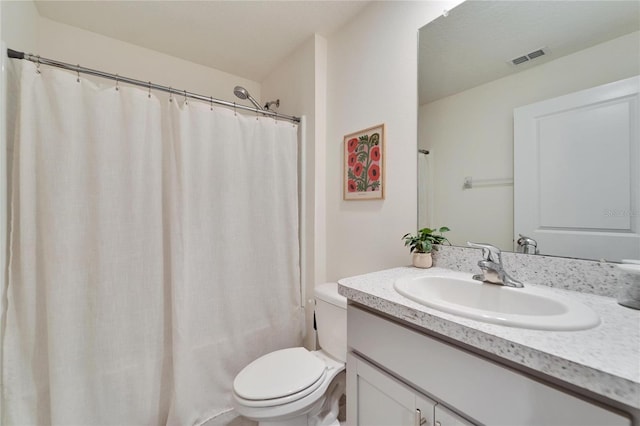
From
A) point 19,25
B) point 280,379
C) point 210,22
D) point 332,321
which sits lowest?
point 280,379

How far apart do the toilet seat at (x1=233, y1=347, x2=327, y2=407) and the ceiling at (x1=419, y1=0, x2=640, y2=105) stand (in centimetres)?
141

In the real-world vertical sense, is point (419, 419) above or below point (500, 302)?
below

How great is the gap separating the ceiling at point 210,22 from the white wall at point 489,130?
897 millimetres

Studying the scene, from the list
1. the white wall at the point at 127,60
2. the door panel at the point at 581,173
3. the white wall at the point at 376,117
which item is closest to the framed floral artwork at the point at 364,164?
the white wall at the point at 376,117

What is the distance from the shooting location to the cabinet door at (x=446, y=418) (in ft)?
1.91

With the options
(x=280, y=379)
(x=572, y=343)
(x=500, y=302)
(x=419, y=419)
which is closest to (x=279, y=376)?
(x=280, y=379)

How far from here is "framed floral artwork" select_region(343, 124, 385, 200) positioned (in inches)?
53.9

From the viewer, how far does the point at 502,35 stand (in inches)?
38.4

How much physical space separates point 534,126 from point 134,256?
1.83 meters

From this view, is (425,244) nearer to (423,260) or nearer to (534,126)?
(423,260)

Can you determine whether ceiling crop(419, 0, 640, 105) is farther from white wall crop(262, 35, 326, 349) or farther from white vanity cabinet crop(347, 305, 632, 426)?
white vanity cabinet crop(347, 305, 632, 426)

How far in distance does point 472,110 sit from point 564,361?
3.16 ft

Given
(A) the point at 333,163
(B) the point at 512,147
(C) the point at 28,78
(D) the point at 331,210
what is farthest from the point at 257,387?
(C) the point at 28,78

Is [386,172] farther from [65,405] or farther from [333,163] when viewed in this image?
[65,405]
